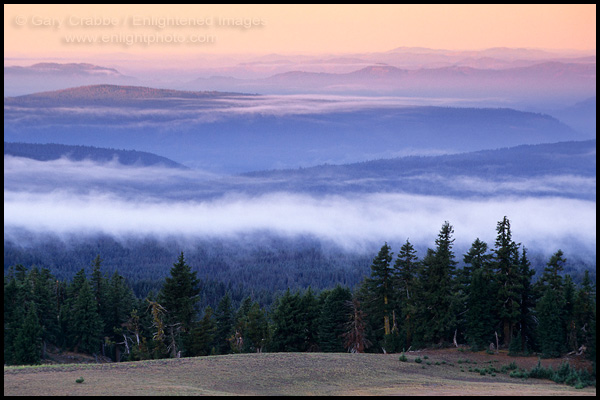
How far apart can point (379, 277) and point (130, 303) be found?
3206 centimetres

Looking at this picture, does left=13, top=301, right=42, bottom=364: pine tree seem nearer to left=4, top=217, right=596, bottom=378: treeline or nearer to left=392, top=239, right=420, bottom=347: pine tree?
left=4, top=217, right=596, bottom=378: treeline

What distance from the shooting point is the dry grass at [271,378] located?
3419 cm

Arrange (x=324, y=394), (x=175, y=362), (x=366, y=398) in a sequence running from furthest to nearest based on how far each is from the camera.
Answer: (x=175, y=362)
(x=324, y=394)
(x=366, y=398)

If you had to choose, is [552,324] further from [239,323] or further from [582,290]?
[239,323]

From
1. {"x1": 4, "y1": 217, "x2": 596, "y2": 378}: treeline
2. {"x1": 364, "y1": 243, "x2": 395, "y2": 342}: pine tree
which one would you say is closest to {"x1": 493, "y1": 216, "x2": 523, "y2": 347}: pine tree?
{"x1": 4, "y1": 217, "x2": 596, "y2": 378}: treeline

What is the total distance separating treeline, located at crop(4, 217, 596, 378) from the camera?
52938 millimetres

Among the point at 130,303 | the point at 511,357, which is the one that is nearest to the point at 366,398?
the point at 511,357

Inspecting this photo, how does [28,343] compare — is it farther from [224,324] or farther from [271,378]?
[271,378]

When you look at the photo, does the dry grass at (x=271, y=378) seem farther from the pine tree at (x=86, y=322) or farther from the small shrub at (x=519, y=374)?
the pine tree at (x=86, y=322)

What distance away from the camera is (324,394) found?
1371 inches

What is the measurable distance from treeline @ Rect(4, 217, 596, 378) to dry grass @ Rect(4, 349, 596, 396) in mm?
8860

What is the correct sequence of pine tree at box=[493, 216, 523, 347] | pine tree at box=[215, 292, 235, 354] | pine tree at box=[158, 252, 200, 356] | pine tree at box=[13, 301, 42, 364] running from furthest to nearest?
pine tree at box=[215, 292, 235, 354] < pine tree at box=[13, 301, 42, 364] < pine tree at box=[158, 252, 200, 356] < pine tree at box=[493, 216, 523, 347]

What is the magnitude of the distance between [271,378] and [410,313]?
21.5m

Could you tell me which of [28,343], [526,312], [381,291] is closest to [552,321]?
[526,312]
